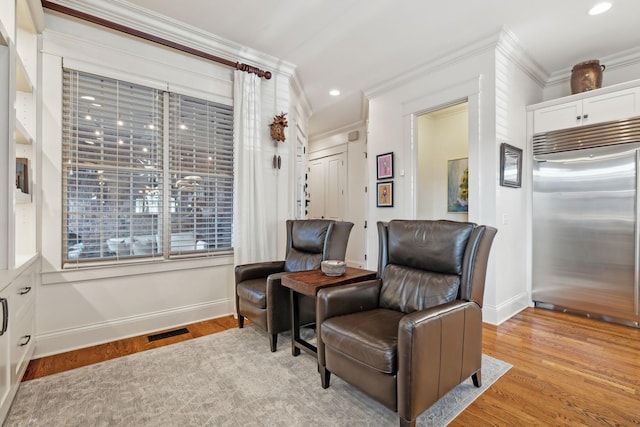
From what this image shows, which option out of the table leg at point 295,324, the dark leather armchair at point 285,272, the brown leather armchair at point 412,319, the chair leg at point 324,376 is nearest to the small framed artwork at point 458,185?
the dark leather armchair at point 285,272

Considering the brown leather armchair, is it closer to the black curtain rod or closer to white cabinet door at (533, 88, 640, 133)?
the black curtain rod

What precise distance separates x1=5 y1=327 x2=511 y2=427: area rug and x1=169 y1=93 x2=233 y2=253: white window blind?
1.18m

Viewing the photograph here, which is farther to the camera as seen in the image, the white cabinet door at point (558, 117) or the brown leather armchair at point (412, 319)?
the white cabinet door at point (558, 117)

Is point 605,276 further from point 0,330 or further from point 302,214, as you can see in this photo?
point 0,330

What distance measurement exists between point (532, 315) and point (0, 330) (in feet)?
13.9

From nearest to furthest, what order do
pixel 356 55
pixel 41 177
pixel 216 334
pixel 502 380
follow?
pixel 502 380 → pixel 41 177 → pixel 216 334 → pixel 356 55

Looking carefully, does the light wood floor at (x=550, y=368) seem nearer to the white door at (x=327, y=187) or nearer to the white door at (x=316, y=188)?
the white door at (x=327, y=187)

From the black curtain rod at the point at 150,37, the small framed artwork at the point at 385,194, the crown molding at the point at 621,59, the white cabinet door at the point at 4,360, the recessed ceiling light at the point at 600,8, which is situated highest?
the recessed ceiling light at the point at 600,8

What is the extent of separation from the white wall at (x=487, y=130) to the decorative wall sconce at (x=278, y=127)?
1444 mm

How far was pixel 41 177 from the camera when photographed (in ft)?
7.66

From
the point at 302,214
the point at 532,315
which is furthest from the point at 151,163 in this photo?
the point at 532,315

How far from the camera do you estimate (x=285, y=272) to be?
280cm

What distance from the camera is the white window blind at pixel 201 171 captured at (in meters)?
2.98

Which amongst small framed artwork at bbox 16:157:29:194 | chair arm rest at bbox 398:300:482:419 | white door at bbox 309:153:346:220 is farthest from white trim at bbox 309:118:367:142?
small framed artwork at bbox 16:157:29:194
